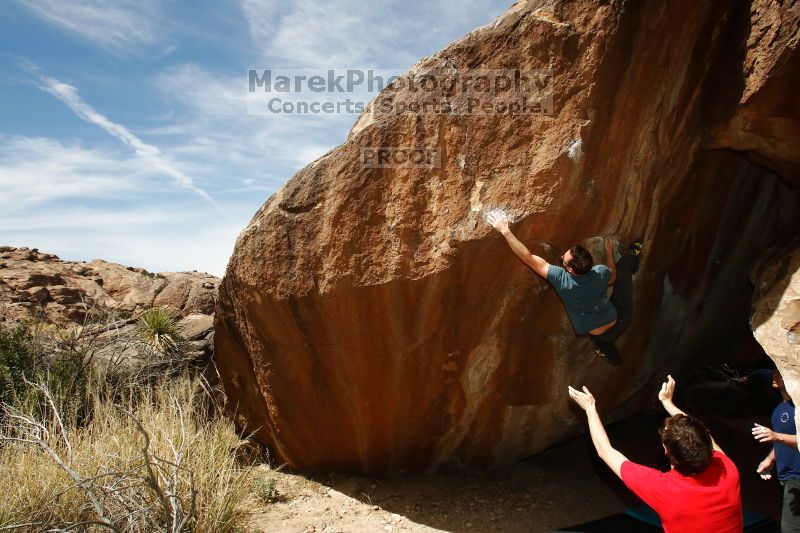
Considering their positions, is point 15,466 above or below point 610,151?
below

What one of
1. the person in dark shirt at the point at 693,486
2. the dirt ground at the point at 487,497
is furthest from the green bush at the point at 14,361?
the person in dark shirt at the point at 693,486

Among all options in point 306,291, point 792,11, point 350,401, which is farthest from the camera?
point 350,401

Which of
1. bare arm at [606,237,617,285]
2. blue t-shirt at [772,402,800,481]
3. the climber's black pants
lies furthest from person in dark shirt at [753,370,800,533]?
bare arm at [606,237,617,285]

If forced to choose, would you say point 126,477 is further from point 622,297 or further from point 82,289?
point 82,289

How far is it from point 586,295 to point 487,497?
2.28 meters

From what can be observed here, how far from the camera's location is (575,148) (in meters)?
3.71

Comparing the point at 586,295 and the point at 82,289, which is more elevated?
the point at 82,289

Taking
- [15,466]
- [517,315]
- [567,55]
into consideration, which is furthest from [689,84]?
[15,466]

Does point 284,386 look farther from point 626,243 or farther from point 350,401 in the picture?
point 626,243

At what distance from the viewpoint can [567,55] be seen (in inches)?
145

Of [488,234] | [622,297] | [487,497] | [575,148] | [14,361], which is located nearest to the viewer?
[575,148]

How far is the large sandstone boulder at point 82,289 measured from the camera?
31.5ft

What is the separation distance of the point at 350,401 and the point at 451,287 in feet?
4.57

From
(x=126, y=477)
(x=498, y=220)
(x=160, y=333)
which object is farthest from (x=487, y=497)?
(x=160, y=333)
